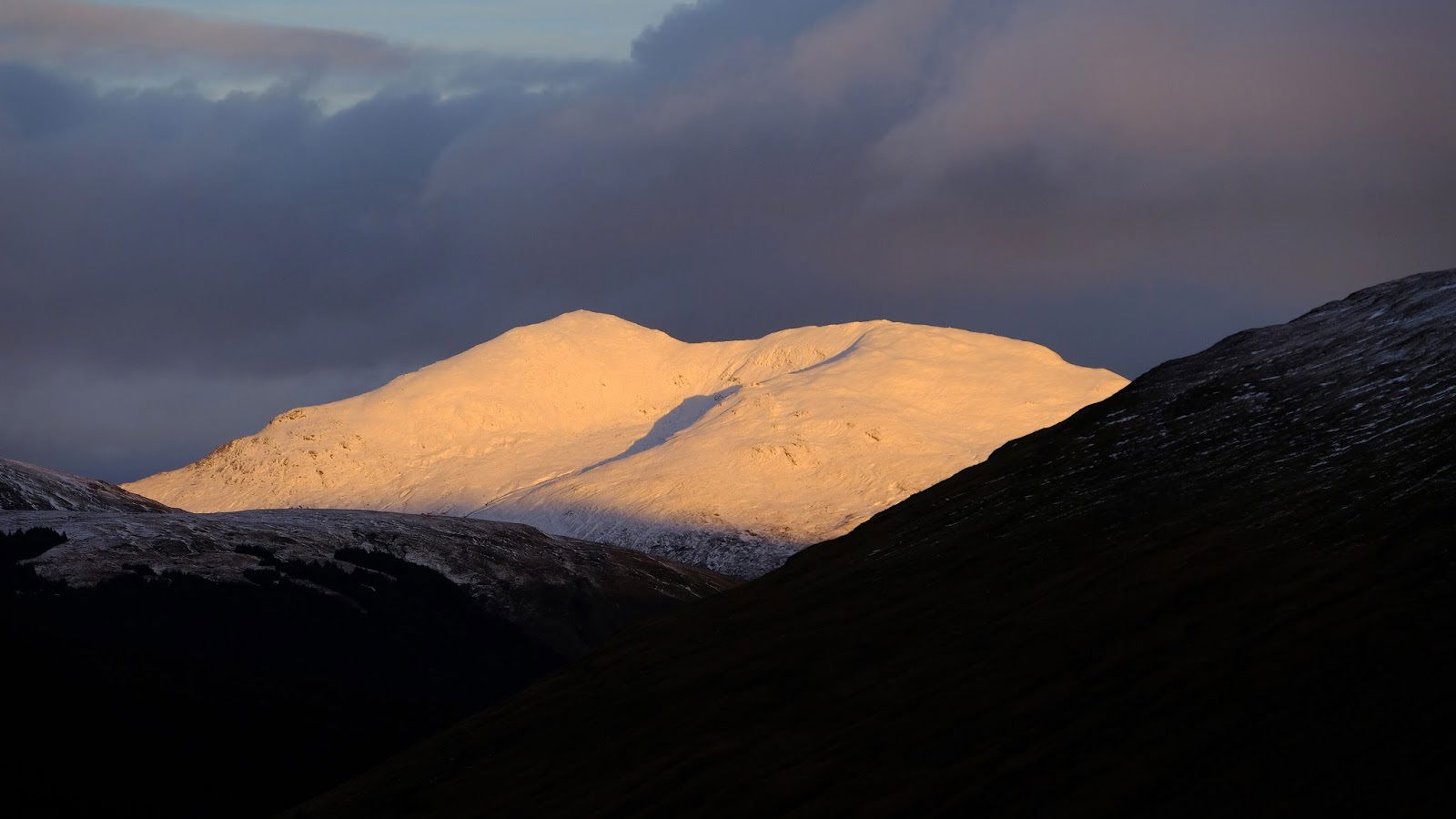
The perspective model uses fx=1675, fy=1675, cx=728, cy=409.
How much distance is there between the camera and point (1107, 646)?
69875mm

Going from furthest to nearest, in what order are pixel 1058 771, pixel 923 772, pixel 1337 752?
pixel 923 772, pixel 1058 771, pixel 1337 752

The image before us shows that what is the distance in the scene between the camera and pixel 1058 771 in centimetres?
5725

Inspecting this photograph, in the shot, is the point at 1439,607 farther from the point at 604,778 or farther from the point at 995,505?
the point at 995,505

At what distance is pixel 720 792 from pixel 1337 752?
96.0 ft

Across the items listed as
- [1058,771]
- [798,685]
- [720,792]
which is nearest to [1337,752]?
[1058,771]

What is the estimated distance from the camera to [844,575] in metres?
115

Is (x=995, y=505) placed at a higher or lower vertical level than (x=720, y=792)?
higher

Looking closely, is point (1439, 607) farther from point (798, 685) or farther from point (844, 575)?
point (844, 575)

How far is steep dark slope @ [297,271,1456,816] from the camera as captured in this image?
53.6 meters

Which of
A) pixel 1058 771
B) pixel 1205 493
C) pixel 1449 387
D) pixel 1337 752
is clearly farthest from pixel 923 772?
pixel 1449 387

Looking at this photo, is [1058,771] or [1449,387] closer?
[1058,771]

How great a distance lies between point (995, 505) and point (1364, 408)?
90.3 ft

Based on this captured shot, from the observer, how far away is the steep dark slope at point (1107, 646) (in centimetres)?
5359

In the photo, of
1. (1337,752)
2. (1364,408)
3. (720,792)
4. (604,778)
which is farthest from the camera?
(1364,408)
